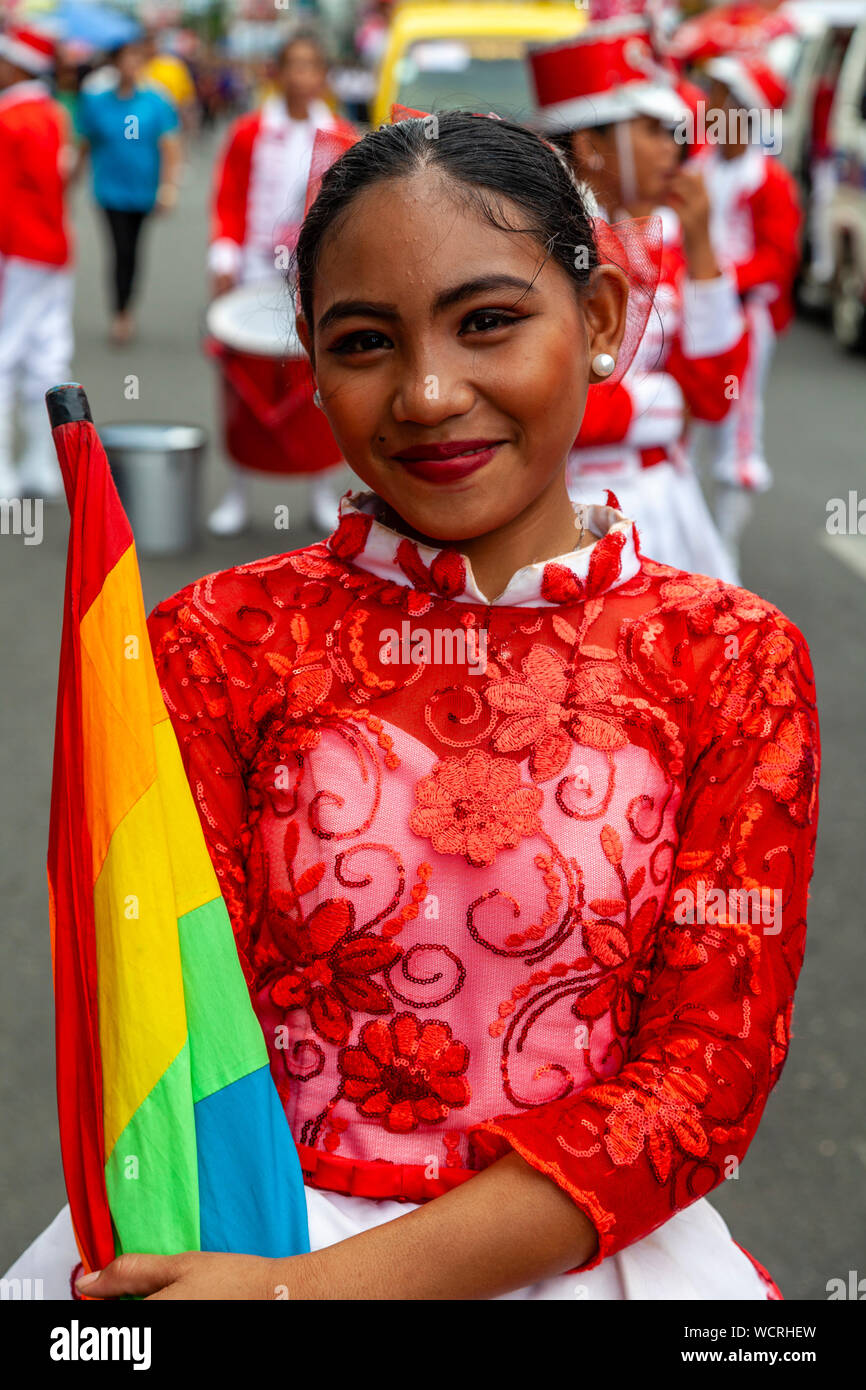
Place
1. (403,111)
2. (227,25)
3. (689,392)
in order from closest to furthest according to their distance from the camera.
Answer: (403,111) < (689,392) < (227,25)

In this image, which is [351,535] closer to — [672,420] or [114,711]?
[114,711]

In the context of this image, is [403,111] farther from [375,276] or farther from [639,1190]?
[639,1190]

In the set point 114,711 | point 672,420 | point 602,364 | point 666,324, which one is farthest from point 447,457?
point 672,420

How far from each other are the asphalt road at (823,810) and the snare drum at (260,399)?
490mm

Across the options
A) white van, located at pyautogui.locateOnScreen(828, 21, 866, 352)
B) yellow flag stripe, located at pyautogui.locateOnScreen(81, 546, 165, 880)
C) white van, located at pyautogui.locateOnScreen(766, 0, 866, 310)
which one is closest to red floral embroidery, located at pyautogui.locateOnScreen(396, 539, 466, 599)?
yellow flag stripe, located at pyautogui.locateOnScreen(81, 546, 165, 880)

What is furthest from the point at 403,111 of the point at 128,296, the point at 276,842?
the point at 128,296

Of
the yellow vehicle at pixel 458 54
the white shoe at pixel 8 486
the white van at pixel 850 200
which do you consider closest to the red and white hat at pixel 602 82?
the white shoe at pixel 8 486

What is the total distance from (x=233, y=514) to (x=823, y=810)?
336 centimetres

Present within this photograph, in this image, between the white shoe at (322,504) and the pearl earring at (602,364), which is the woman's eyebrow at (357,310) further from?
the white shoe at (322,504)

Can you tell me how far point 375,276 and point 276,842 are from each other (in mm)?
478

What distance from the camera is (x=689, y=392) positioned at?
3.59 meters

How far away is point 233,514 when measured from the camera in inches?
281

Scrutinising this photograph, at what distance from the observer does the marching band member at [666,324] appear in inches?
131

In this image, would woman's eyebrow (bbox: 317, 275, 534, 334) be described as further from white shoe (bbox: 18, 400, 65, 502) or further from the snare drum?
white shoe (bbox: 18, 400, 65, 502)
